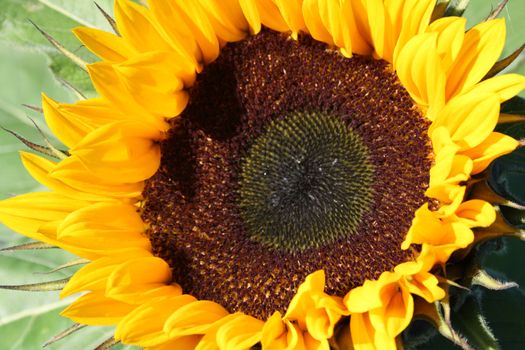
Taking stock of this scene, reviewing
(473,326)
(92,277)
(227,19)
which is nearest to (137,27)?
(227,19)

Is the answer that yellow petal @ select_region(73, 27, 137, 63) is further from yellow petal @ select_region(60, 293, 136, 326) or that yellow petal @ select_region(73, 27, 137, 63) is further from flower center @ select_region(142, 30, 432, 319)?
yellow petal @ select_region(60, 293, 136, 326)

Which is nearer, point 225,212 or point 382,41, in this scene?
point 382,41

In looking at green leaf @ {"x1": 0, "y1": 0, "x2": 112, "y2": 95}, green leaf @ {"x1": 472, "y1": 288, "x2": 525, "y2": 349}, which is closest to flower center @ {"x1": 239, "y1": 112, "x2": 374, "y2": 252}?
green leaf @ {"x1": 472, "y1": 288, "x2": 525, "y2": 349}

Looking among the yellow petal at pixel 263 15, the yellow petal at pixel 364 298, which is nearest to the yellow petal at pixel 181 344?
the yellow petal at pixel 364 298

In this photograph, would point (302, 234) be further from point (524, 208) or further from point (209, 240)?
point (524, 208)

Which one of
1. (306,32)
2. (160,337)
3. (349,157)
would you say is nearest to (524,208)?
(349,157)

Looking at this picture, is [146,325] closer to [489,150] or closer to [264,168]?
[264,168]
